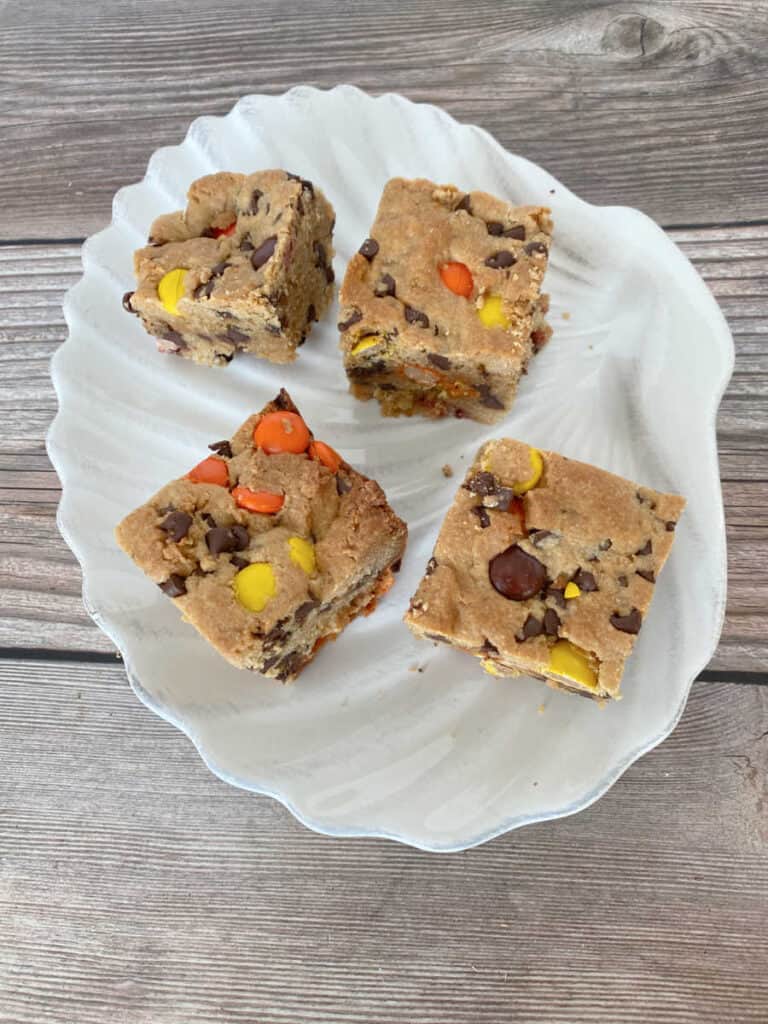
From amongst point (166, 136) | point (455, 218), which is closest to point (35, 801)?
point (455, 218)

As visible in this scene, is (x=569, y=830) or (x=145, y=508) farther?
(x=569, y=830)

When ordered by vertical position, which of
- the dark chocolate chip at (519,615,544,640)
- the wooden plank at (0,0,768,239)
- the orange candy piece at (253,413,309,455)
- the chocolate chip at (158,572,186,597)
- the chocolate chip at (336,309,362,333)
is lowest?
the dark chocolate chip at (519,615,544,640)

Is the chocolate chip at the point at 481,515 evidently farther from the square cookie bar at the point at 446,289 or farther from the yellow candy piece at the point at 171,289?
the yellow candy piece at the point at 171,289

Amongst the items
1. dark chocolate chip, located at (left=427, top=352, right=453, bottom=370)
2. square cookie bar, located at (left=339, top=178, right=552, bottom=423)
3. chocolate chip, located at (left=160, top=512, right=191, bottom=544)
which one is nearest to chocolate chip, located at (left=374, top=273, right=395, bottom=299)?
square cookie bar, located at (left=339, top=178, right=552, bottom=423)

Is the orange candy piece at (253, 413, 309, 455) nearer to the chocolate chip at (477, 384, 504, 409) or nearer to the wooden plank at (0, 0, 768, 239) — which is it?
the chocolate chip at (477, 384, 504, 409)

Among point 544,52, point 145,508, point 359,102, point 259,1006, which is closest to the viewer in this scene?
point 145,508

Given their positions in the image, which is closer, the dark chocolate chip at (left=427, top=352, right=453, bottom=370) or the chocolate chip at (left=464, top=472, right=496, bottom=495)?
the chocolate chip at (left=464, top=472, right=496, bottom=495)

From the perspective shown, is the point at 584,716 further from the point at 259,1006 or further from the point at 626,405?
the point at 259,1006
